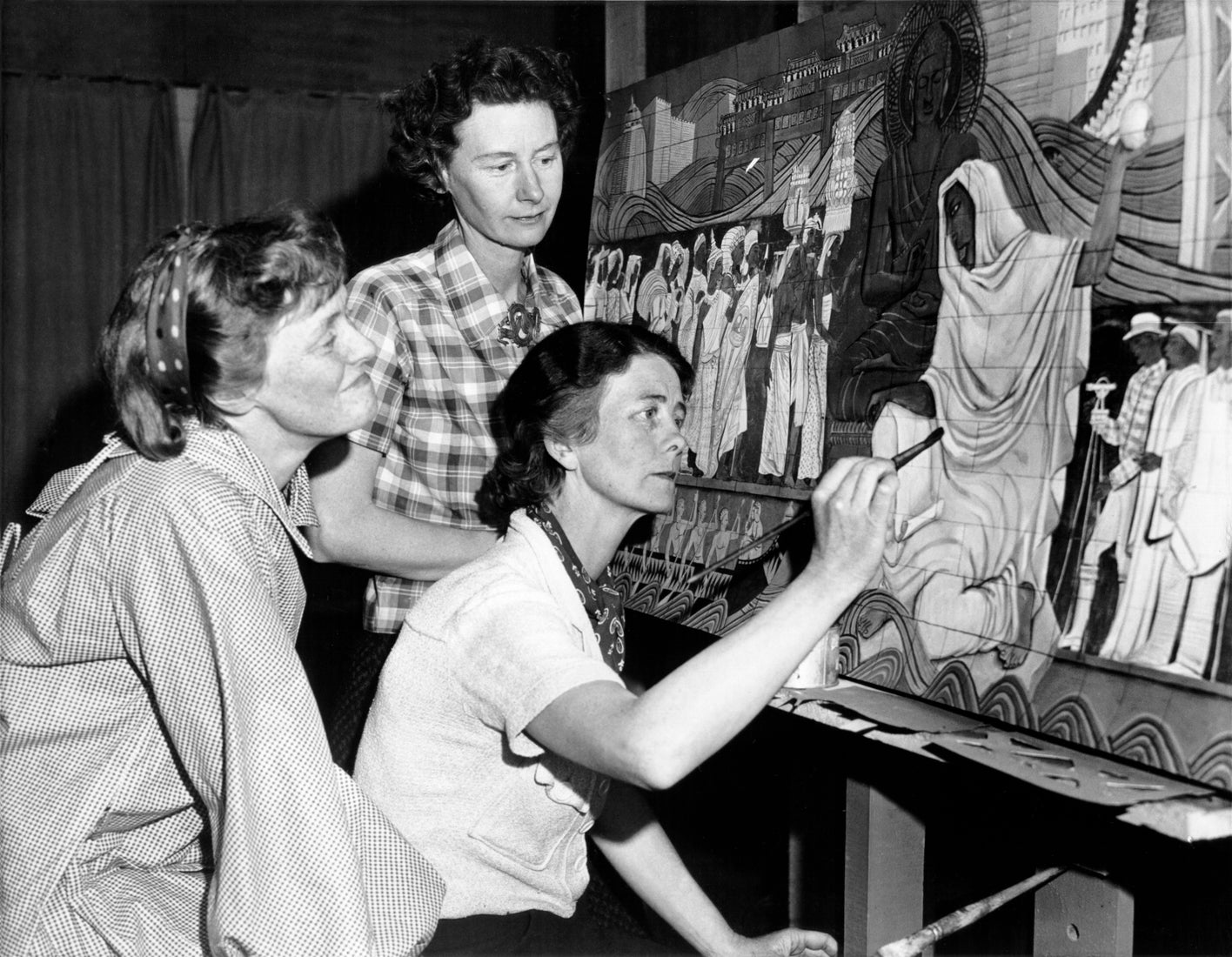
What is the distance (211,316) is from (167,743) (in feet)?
1.37

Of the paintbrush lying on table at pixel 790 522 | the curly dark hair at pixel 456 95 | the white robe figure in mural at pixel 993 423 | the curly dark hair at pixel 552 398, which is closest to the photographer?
the white robe figure in mural at pixel 993 423

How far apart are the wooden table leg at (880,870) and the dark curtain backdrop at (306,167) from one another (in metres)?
3.12

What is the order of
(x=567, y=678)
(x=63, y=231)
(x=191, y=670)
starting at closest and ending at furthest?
(x=191, y=670) → (x=567, y=678) → (x=63, y=231)

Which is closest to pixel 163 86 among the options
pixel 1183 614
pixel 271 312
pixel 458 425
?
pixel 458 425

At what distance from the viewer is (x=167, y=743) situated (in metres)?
1.21

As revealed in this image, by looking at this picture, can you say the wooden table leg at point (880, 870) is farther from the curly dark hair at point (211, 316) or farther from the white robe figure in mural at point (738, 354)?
the curly dark hair at point (211, 316)

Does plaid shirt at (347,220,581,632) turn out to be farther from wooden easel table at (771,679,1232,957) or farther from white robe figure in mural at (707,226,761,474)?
wooden easel table at (771,679,1232,957)

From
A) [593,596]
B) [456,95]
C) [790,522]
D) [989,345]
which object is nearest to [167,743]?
[593,596]

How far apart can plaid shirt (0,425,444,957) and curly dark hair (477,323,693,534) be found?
51 cm

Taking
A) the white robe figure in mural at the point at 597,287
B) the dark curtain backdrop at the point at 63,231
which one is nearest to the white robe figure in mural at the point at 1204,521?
the white robe figure in mural at the point at 597,287

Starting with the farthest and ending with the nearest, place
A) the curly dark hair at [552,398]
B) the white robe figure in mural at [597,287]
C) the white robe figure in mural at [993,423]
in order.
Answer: the white robe figure in mural at [597,287] → the curly dark hair at [552,398] → the white robe figure in mural at [993,423]

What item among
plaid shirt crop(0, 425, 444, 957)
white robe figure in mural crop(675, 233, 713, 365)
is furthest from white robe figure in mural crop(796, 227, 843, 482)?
plaid shirt crop(0, 425, 444, 957)

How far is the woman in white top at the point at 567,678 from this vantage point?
116cm

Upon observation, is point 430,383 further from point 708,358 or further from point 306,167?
point 306,167
